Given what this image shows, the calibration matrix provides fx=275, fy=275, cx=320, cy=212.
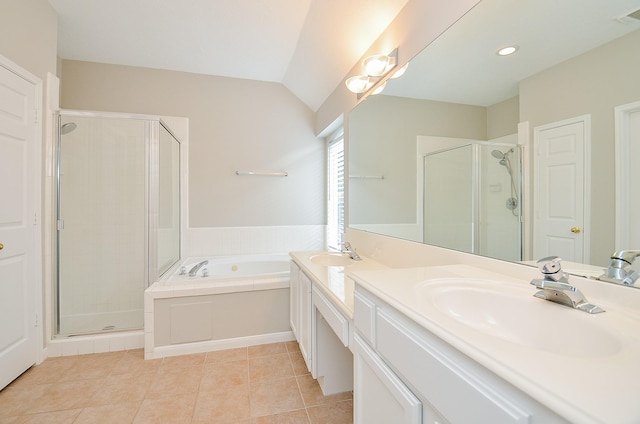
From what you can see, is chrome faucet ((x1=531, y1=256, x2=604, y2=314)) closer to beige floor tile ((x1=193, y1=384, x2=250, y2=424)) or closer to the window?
beige floor tile ((x1=193, y1=384, x2=250, y2=424))

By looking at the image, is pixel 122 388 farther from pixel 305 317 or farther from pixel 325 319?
pixel 325 319

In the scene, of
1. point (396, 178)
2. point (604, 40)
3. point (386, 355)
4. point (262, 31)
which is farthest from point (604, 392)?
point (262, 31)

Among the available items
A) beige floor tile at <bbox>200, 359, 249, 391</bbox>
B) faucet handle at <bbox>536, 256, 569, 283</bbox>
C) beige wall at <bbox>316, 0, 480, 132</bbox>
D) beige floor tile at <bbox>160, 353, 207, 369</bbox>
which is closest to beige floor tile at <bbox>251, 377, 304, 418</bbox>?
beige floor tile at <bbox>200, 359, 249, 391</bbox>

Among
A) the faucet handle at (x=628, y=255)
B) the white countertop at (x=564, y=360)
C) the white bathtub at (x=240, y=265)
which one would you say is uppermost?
the faucet handle at (x=628, y=255)

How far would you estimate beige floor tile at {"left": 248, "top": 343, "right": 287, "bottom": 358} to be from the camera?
7.02 feet

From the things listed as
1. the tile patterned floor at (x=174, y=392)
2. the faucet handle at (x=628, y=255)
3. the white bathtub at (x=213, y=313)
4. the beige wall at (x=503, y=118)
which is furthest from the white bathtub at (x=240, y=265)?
the faucet handle at (x=628, y=255)

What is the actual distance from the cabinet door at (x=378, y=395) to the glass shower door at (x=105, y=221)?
7.10 feet

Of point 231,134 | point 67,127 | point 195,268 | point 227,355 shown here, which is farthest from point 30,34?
point 227,355

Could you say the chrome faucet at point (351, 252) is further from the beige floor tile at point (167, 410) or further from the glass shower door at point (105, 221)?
the glass shower door at point (105, 221)

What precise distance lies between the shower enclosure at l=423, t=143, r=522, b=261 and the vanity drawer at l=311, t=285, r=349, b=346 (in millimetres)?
612

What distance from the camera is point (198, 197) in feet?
10.2

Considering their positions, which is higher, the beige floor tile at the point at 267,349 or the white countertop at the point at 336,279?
the white countertop at the point at 336,279

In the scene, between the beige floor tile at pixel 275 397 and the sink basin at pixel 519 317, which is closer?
the sink basin at pixel 519 317

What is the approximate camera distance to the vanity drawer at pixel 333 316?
111cm
